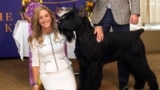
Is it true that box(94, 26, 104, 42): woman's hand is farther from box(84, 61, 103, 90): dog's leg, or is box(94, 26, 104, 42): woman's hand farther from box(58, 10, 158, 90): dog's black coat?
box(84, 61, 103, 90): dog's leg

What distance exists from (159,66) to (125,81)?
1210mm

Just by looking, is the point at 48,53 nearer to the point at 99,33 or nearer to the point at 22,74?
the point at 99,33

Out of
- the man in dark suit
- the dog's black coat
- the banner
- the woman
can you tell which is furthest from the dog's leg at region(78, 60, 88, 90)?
the banner

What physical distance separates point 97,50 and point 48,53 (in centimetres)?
37

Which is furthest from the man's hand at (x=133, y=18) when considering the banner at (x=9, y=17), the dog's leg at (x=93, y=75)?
the banner at (x=9, y=17)

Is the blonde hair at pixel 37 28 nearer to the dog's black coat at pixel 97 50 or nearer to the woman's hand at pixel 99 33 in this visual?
the dog's black coat at pixel 97 50

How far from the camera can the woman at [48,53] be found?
207 cm

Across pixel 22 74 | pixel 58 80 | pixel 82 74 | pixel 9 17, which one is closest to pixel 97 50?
pixel 82 74

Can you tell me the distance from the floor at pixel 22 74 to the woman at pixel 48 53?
2.87 feet

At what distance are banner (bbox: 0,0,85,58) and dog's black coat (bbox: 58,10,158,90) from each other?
2.08 m

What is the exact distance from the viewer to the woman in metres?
2.07

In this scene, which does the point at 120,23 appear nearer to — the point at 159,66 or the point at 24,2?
the point at 24,2

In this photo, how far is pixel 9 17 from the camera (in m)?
4.36

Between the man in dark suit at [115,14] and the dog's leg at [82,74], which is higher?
the man in dark suit at [115,14]
